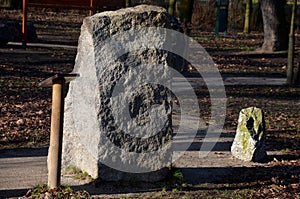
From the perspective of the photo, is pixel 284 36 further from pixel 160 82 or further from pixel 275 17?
pixel 160 82

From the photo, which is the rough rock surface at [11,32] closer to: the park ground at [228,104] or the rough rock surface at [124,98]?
the park ground at [228,104]

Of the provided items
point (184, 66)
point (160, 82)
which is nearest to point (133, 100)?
point (160, 82)

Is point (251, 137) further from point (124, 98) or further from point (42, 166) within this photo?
point (42, 166)

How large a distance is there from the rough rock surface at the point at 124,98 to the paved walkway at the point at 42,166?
0.48 meters

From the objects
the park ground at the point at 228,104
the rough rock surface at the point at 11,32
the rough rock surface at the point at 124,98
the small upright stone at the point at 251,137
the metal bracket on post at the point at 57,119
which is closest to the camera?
the metal bracket on post at the point at 57,119

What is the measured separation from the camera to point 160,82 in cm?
708

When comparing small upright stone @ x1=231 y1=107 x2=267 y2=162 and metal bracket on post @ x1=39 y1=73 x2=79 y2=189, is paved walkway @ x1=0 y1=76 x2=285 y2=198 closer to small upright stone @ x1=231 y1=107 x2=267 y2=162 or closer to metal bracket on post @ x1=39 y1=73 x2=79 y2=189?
small upright stone @ x1=231 y1=107 x2=267 y2=162

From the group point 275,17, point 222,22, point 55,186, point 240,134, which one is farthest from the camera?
point 222,22

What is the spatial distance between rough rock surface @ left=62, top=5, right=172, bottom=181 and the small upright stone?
135cm

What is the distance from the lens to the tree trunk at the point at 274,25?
19859mm

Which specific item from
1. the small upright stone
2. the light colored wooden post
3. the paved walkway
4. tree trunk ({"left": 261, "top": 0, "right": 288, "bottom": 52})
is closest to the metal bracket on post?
the light colored wooden post

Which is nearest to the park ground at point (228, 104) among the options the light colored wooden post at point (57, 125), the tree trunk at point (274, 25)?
the tree trunk at point (274, 25)

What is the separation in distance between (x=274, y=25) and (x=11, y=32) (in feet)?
23.3

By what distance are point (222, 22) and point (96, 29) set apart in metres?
20.4
